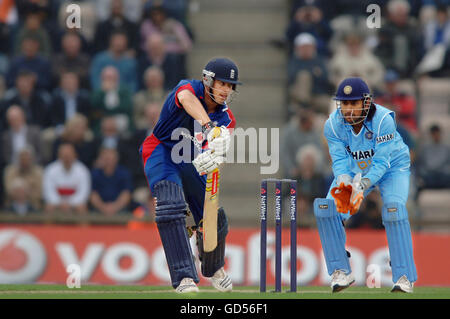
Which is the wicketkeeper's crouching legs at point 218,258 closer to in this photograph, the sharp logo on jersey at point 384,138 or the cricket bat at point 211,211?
the cricket bat at point 211,211

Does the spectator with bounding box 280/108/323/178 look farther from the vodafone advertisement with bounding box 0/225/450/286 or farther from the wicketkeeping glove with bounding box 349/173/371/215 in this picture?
the wicketkeeping glove with bounding box 349/173/371/215

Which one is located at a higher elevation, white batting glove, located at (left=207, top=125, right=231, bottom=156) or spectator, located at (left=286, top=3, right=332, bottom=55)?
spectator, located at (left=286, top=3, right=332, bottom=55)

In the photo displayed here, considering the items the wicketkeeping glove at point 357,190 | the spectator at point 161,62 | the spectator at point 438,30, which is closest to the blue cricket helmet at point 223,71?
the wicketkeeping glove at point 357,190

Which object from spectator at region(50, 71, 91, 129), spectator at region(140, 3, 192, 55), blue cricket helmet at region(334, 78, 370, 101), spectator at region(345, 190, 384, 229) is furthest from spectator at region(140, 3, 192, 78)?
blue cricket helmet at region(334, 78, 370, 101)

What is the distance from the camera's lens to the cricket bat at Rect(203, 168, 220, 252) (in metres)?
7.92

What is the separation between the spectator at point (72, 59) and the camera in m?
14.5

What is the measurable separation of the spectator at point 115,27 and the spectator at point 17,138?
5.84 feet

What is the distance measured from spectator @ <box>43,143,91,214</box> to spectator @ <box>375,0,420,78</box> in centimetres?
476

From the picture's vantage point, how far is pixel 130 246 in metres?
12.3

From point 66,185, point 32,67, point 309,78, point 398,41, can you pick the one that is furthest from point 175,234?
point 398,41

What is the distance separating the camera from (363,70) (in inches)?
553

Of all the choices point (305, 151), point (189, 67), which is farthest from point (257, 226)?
point (189, 67)

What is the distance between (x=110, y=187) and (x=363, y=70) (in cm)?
402

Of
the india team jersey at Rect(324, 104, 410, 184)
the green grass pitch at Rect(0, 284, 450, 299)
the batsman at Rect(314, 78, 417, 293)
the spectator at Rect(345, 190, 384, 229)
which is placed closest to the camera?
the green grass pitch at Rect(0, 284, 450, 299)
